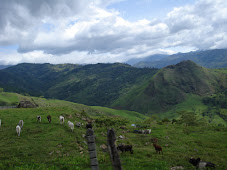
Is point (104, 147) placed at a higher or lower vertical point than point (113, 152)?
lower

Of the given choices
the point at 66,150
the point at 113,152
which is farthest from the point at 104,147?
the point at 113,152

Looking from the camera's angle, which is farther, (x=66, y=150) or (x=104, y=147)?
(x=104, y=147)

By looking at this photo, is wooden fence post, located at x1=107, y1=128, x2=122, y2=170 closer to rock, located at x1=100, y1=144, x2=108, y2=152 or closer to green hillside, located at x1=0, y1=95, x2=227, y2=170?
green hillside, located at x1=0, y1=95, x2=227, y2=170

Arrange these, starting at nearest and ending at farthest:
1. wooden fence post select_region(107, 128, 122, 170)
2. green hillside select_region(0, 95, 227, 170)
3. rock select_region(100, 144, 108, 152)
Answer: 1. wooden fence post select_region(107, 128, 122, 170)
2. green hillside select_region(0, 95, 227, 170)
3. rock select_region(100, 144, 108, 152)

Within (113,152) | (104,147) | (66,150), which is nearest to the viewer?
(113,152)

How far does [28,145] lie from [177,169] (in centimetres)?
2096

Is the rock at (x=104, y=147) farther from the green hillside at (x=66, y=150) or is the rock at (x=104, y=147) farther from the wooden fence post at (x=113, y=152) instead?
the wooden fence post at (x=113, y=152)

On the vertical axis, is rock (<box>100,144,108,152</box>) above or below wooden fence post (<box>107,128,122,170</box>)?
below

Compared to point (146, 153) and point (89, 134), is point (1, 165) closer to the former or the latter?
point (89, 134)

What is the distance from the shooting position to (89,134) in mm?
8461

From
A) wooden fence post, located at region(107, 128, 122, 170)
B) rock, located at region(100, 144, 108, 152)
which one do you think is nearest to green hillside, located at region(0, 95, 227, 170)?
rock, located at region(100, 144, 108, 152)

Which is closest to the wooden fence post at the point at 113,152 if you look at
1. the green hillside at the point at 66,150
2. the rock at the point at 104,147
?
the green hillside at the point at 66,150

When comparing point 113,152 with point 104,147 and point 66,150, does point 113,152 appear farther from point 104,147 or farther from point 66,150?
point 104,147

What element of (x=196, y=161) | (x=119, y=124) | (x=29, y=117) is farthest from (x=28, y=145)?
(x=119, y=124)
